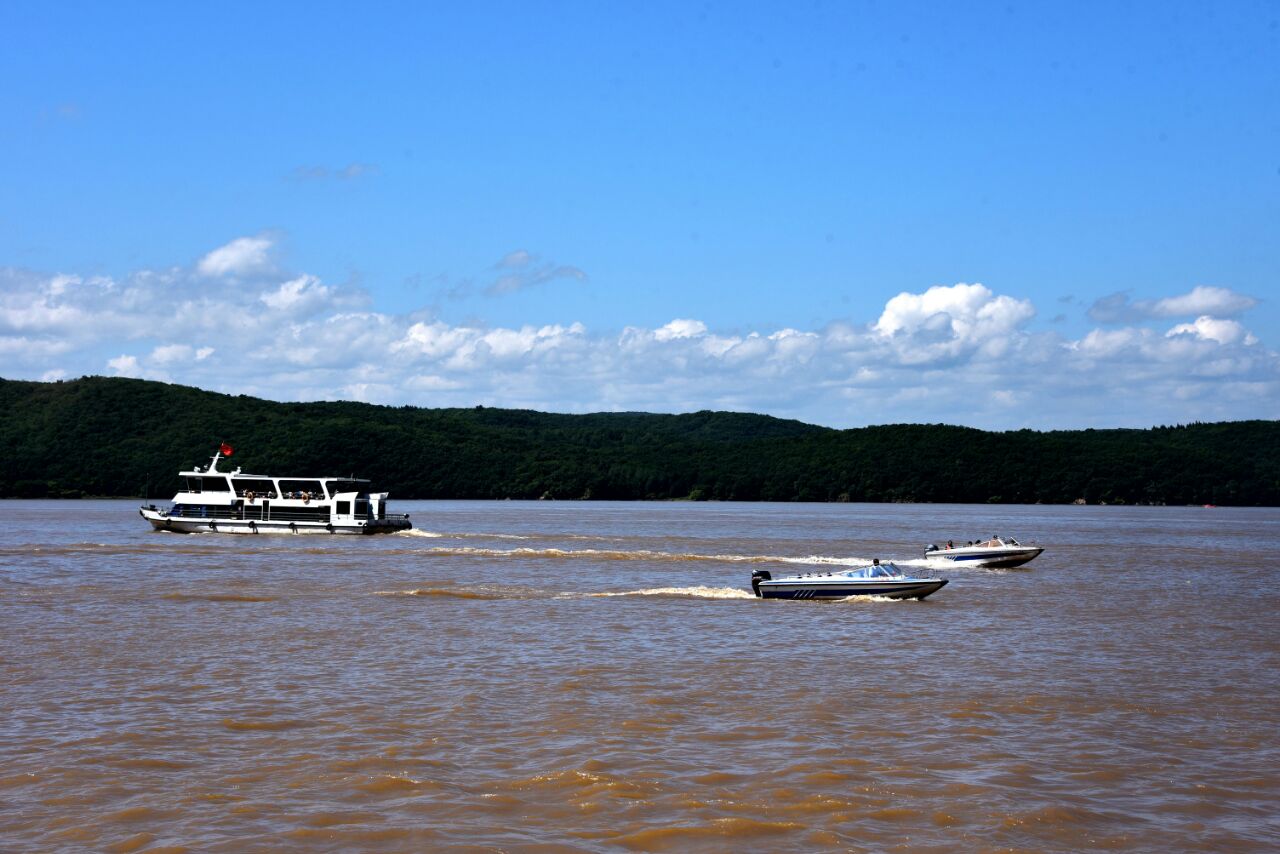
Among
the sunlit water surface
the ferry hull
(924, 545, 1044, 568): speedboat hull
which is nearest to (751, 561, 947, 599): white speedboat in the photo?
the sunlit water surface

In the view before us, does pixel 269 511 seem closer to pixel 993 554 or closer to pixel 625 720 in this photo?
pixel 993 554

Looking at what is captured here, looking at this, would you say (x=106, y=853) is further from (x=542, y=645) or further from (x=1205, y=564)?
(x=1205, y=564)

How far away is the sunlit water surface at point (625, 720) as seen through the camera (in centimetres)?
1531

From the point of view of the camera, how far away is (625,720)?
21578 millimetres

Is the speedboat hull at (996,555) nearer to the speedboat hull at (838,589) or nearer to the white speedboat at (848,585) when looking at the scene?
the white speedboat at (848,585)

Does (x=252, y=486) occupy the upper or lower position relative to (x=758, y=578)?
upper

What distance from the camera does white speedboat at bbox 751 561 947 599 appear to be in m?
44.5

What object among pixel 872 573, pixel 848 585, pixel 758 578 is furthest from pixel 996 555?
pixel 758 578

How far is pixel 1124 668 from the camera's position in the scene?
28812 millimetres

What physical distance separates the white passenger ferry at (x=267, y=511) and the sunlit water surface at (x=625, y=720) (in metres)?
37.1

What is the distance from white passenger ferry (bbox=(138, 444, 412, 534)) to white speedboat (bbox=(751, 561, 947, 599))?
46679 mm

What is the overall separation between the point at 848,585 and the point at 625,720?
2441cm

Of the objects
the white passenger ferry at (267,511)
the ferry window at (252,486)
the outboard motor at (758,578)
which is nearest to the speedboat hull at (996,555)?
the outboard motor at (758,578)

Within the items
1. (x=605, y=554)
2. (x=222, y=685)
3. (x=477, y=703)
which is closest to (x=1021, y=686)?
(x=477, y=703)
